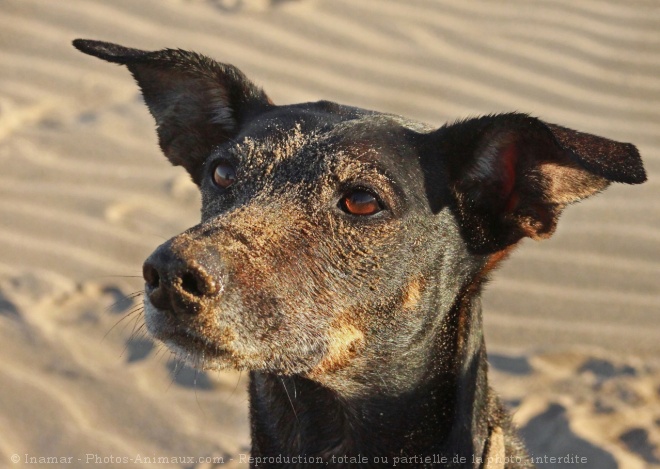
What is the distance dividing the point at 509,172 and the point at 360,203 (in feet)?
2.05

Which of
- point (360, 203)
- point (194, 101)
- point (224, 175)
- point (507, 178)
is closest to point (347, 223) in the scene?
point (360, 203)

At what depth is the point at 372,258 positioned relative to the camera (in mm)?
3338

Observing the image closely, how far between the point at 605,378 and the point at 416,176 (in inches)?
112

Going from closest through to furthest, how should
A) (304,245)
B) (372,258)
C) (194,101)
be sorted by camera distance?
(304,245), (372,258), (194,101)

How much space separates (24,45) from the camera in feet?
26.5

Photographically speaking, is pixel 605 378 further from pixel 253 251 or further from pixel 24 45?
pixel 24 45

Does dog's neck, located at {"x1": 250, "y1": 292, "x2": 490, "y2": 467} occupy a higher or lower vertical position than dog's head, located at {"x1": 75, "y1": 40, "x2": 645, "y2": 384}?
lower

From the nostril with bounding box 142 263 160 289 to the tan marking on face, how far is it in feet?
2.30

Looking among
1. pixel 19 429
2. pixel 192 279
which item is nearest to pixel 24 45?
pixel 19 429

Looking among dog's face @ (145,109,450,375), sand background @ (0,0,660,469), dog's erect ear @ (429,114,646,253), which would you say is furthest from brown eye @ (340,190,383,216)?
sand background @ (0,0,660,469)

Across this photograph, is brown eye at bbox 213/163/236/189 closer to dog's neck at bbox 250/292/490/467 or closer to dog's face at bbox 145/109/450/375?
dog's face at bbox 145/109/450/375

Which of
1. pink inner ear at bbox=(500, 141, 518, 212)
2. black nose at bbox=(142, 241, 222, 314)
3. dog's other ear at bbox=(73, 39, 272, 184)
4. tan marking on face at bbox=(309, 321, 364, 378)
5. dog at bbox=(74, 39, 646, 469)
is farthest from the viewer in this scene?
dog's other ear at bbox=(73, 39, 272, 184)

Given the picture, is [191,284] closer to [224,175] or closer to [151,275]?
[151,275]

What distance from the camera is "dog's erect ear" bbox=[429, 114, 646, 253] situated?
339 centimetres
